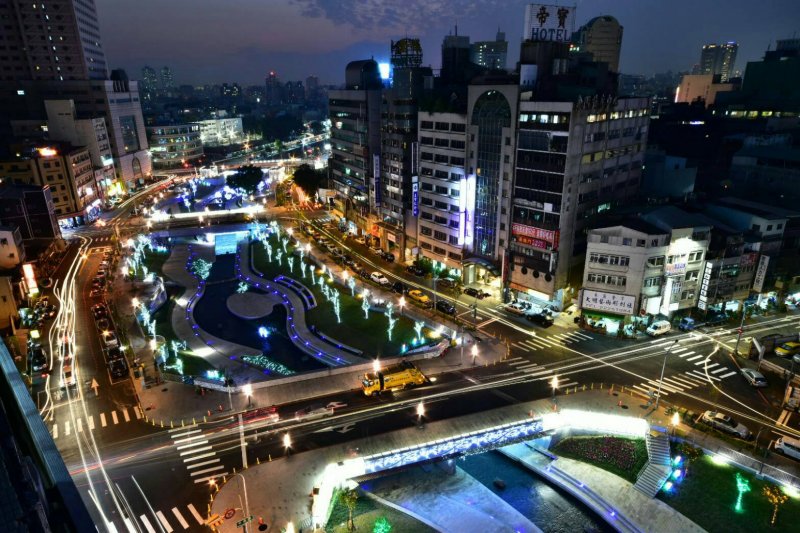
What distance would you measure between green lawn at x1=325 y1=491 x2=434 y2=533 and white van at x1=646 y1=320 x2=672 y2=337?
43.2m

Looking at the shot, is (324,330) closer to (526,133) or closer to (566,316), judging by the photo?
(566,316)

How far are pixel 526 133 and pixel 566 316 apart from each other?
27516 mm

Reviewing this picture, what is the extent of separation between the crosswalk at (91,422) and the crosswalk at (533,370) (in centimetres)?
4134

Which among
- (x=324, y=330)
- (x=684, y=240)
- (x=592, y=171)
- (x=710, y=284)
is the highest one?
(x=592, y=171)

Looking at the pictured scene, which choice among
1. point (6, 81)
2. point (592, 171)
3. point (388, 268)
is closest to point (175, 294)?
point (388, 268)

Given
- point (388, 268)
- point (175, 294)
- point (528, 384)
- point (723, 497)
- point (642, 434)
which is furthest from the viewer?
point (388, 268)

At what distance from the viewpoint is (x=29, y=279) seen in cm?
7669

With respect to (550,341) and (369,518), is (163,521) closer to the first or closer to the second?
(369,518)

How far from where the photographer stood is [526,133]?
69500 millimetres

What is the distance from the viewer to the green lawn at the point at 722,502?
35906mm

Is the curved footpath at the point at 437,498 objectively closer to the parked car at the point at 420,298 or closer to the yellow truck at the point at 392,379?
the yellow truck at the point at 392,379

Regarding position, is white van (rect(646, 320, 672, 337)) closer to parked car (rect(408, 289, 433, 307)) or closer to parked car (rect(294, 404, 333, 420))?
parked car (rect(408, 289, 433, 307))

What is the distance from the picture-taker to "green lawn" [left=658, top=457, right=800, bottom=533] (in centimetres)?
3591

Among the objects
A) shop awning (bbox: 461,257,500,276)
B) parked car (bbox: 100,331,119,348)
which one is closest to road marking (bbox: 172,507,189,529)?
parked car (bbox: 100,331,119,348)
